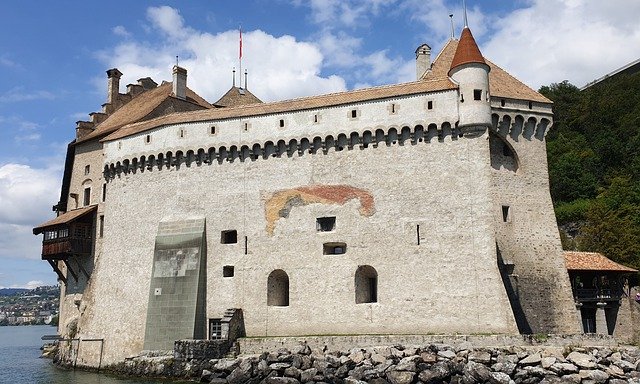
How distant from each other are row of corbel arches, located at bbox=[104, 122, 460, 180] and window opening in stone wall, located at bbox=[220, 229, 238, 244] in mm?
2899

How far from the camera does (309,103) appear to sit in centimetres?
2408

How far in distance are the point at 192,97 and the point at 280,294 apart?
13.4 m

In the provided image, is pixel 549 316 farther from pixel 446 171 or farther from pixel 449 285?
pixel 446 171

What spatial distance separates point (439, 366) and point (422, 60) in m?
13.6

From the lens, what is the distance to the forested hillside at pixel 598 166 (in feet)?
104

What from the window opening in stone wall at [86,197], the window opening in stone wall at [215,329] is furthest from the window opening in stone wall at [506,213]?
the window opening in stone wall at [86,197]

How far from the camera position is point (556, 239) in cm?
2206

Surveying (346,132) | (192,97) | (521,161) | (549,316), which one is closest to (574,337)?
(549,316)

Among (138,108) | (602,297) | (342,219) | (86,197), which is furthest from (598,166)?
(86,197)

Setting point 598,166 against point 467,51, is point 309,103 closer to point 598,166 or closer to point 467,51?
point 467,51

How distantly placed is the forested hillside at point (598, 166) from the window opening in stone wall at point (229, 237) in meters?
18.5

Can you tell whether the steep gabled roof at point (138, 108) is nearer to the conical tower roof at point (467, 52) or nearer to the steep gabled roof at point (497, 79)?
the steep gabled roof at point (497, 79)

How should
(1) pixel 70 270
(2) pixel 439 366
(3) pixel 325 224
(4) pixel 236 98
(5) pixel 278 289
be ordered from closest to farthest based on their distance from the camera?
(2) pixel 439 366, (3) pixel 325 224, (5) pixel 278 289, (1) pixel 70 270, (4) pixel 236 98

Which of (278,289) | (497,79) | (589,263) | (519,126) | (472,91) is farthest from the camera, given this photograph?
(278,289)
